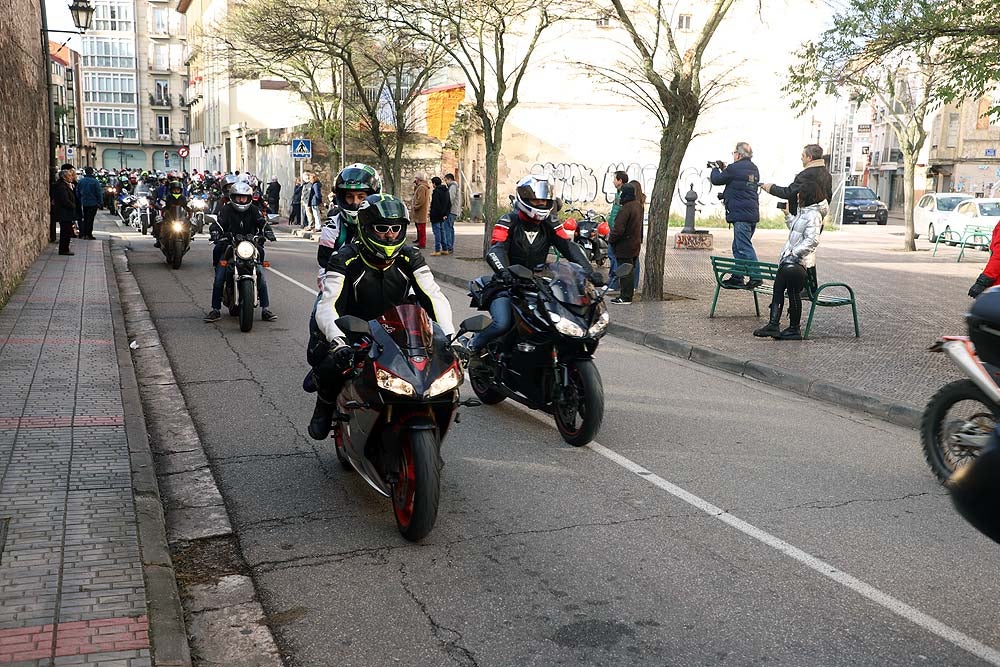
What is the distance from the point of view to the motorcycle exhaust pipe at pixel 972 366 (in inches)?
193

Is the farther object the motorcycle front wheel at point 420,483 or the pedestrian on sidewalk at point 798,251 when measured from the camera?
the pedestrian on sidewalk at point 798,251

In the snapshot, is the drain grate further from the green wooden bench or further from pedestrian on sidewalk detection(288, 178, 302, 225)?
pedestrian on sidewalk detection(288, 178, 302, 225)

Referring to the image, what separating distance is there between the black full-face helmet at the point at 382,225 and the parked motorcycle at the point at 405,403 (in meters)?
0.53

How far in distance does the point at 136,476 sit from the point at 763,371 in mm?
6101

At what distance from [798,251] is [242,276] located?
21.2 ft

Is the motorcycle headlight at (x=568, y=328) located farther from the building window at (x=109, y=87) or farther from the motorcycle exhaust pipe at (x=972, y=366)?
the building window at (x=109, y=87)

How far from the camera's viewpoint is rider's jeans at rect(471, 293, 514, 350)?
7195 millimetres

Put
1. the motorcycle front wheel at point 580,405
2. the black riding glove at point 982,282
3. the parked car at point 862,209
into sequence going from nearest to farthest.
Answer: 1. the motorcycle front wheel at point 580,405
2. the black riding glove at point 982,282
3. the parked car at point 862,209

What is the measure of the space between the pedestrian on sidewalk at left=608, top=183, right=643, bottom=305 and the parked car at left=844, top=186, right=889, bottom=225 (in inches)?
1293

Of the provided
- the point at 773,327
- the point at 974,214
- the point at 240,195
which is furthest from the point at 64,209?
the point at 974,214

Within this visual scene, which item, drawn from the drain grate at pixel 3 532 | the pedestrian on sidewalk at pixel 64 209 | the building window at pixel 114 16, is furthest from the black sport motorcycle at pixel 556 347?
the building window at pixel 114 16

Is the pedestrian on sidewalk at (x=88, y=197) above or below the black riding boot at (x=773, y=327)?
above

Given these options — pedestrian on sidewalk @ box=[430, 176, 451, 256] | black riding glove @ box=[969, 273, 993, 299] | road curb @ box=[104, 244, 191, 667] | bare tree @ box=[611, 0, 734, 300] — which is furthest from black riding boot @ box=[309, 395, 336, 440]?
pedestrian on sidewalk @ box=[430, 176, 451, 256]

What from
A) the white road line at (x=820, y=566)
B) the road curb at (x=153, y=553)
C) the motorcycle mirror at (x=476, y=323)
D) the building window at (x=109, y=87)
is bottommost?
the white road line at (x=820, y=566)
